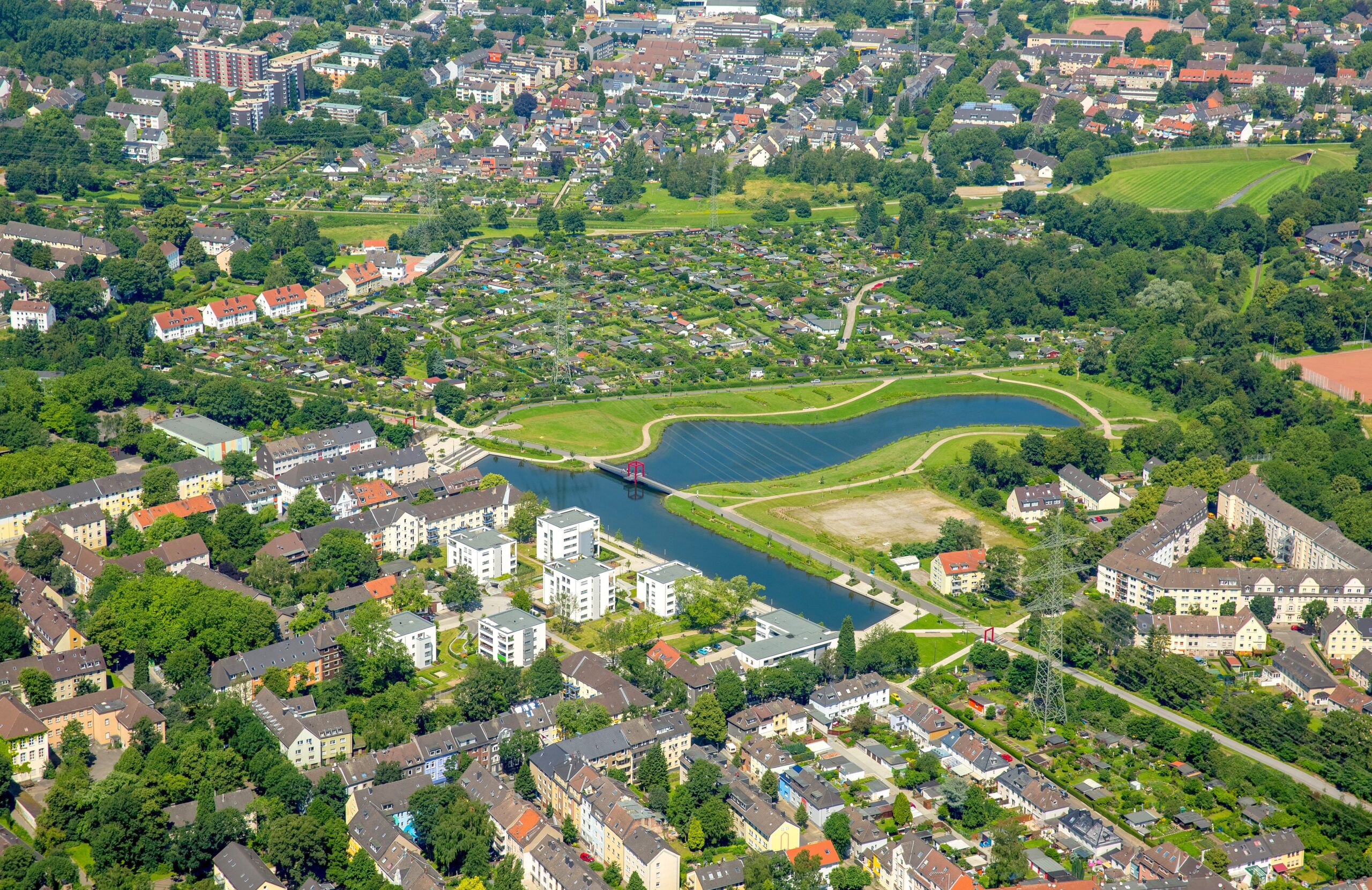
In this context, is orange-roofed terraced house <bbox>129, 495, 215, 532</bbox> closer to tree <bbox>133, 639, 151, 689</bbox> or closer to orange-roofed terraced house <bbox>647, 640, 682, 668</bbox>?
tree <bbox>133, 639, 151, 689</bbox>

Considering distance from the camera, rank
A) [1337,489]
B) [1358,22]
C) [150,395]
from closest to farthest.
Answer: [1337,489] → [150,395] → [1358,22]

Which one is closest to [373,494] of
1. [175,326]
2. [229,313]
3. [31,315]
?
[175,326]

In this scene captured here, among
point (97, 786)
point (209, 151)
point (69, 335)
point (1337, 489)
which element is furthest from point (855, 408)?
point (209, 151)

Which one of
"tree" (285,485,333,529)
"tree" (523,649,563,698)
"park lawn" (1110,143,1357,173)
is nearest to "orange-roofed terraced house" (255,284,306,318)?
"tree" (285,485,333,529)

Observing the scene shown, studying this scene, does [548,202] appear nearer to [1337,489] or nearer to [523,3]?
[523,3]

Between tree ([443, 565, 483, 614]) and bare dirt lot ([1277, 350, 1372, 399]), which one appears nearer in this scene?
tree ([443, 565, 483, 614])

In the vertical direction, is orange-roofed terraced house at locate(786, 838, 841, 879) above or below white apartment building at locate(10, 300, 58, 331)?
Answer: below
